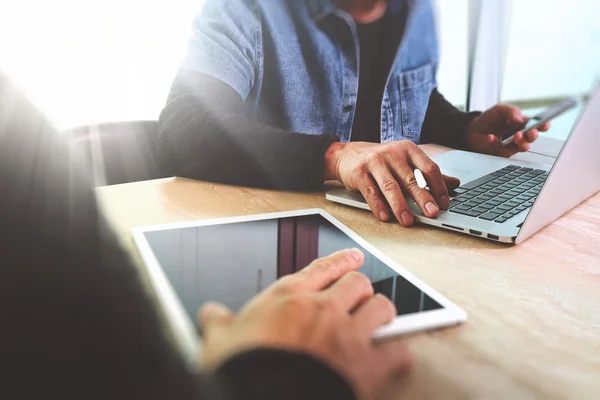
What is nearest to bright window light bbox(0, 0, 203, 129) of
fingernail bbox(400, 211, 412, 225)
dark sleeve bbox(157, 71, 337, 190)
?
dark sleeve bbox(157, 71, 337, 190)

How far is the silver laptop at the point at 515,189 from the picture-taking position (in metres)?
0.59

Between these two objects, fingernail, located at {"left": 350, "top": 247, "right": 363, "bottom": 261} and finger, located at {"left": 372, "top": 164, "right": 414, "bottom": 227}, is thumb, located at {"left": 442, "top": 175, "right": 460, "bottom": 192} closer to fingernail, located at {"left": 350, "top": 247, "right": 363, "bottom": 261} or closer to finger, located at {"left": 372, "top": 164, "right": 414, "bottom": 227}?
finger, located at {"left": 372, "top": 164, "right": 414, "bottom": 227}

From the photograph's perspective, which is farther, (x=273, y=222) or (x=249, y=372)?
(x=273, y=222)

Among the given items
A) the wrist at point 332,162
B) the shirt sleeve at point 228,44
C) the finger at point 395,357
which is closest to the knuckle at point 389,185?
the wrist at point 332,162

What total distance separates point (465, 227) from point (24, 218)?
0.50 m

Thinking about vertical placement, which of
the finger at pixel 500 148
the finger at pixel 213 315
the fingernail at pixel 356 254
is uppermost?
the finger at pixel 500 148

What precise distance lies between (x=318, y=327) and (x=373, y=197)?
361mm

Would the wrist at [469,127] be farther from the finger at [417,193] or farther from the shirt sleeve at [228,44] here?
the shirt sleeve at [228,44]

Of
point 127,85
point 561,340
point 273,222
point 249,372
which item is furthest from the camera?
point 127,85

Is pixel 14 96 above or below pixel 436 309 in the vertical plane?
above

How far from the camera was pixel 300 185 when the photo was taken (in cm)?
79

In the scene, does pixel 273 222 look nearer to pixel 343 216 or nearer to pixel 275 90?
pixel 343 216

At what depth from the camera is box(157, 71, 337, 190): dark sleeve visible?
2.56ft

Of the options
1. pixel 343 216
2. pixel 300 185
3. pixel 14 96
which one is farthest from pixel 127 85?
pixel 14 96
